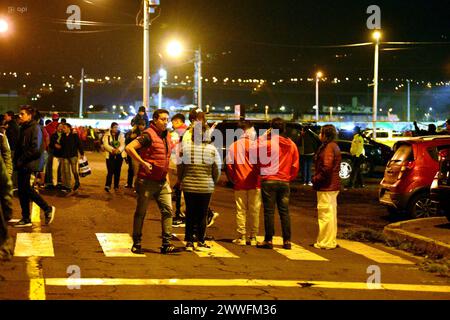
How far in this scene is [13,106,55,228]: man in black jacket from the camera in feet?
36.8

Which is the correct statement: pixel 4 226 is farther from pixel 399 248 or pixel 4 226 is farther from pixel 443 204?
pixel 443 204

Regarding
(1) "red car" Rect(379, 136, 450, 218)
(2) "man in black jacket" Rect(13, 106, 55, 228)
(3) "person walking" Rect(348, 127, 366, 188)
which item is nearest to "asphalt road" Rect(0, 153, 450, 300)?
(2) "man in black jacket" Rect(13, 106, 55, 228)

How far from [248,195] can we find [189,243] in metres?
1.31

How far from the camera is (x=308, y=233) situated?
485 inches

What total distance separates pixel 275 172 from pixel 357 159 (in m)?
11.1

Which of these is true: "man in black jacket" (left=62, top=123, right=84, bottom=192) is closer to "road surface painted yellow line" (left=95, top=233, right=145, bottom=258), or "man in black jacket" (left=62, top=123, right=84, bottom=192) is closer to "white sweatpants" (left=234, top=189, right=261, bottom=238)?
"road surface painted yellow line" (left=95, top=233, right=145, bottom=258)

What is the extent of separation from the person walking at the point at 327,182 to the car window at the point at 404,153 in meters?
3.67

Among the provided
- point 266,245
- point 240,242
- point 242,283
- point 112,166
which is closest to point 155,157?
point 240,242

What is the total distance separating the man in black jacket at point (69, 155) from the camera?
55.4ft

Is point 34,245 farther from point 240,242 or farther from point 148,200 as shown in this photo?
point 240,242

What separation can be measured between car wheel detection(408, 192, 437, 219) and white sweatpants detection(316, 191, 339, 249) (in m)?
3.46

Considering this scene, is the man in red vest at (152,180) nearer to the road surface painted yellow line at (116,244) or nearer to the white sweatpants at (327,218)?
the road surface painted yellow line at (116,244)

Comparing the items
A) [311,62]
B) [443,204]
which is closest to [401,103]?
[311,62]

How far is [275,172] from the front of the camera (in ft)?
33.3
